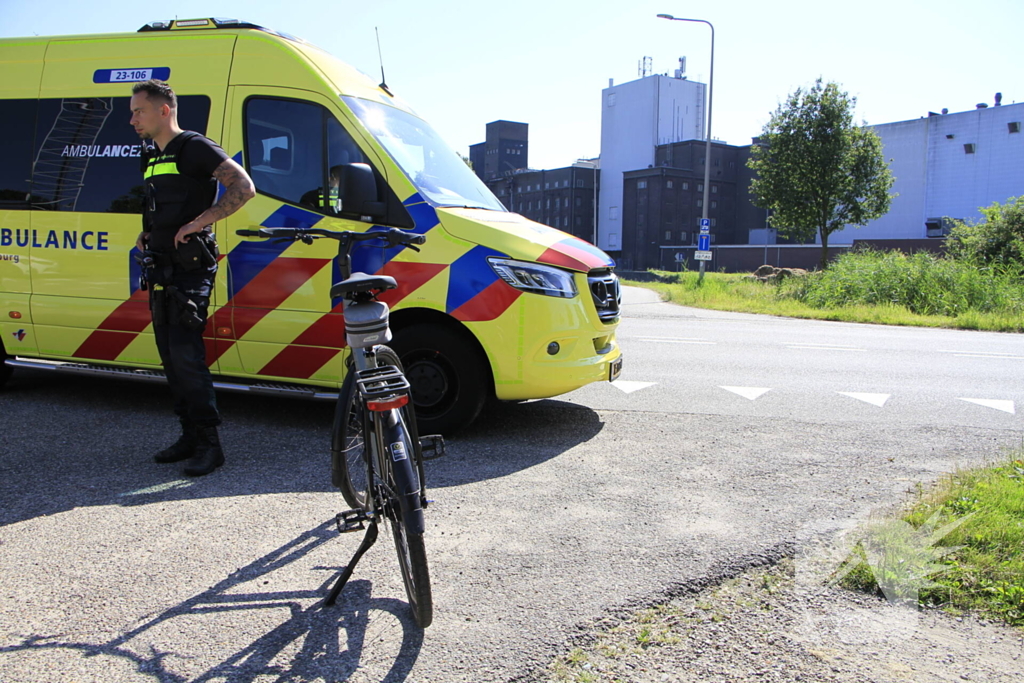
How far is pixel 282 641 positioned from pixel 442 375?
2576 millimetres

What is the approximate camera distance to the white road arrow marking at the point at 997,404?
6.59 meters

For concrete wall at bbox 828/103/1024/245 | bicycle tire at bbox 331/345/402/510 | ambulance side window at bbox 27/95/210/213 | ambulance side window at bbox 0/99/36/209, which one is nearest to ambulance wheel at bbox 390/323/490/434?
bicycle tire at bbox 331/345/402/510

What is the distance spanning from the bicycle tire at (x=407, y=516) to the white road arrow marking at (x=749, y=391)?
4.84 meters

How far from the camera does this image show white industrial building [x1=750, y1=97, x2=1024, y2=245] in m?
62.1

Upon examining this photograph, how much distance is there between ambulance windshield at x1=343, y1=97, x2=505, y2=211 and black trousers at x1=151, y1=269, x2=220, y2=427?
58.3 inches

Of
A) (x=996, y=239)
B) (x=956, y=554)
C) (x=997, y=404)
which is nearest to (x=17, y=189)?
(x=956, y=554)

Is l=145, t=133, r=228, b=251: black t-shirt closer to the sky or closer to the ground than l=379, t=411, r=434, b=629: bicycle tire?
closer to the sky

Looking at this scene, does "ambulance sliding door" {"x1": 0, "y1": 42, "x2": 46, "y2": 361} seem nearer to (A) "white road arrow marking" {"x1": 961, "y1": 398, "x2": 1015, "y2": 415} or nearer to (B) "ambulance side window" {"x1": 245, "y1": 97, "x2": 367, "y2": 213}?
(B) "ambulance side window" {"x1": 245, "y1": 97, "x2": 367, "y2": 213}

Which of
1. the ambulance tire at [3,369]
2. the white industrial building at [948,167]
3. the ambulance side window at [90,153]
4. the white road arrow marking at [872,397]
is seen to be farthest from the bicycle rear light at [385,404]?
the white industrial building at [948,167]

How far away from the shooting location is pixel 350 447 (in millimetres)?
3143

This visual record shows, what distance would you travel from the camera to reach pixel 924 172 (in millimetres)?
66812

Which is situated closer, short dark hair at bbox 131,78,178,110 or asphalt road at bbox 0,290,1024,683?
asphalt road at bbox 0,290,1024,683

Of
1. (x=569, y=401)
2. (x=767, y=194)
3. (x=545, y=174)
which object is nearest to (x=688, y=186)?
(x=545, y=174)

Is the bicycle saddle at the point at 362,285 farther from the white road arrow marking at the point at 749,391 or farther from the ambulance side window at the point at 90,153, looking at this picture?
the white road arrow marking at the point at 749,391
